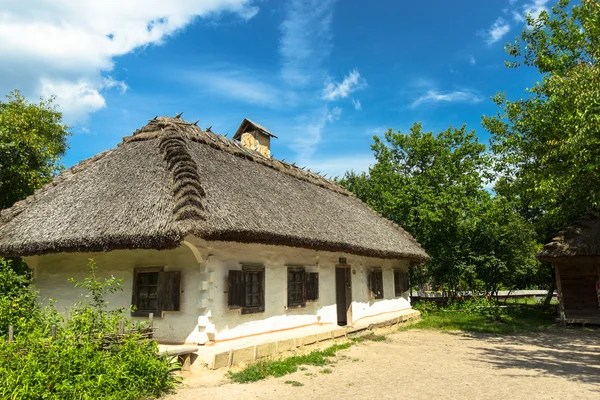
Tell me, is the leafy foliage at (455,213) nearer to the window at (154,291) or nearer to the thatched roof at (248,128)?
the thatched roof at (248,128)

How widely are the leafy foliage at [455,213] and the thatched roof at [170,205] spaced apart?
8.13 metres

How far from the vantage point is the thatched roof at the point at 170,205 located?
741 cm

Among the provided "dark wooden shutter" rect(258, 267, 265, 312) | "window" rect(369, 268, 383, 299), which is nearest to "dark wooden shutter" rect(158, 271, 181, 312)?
"dark wooden shutter" rect(258, 267, 265, 312)

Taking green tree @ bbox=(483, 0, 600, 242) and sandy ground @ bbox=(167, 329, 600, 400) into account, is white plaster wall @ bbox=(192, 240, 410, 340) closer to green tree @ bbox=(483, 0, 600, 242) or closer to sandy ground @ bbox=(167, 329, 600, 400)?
sandy ground @ bbox=(167, 329, 600, 400)

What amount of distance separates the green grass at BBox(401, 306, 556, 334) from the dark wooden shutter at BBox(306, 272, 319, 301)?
552cm

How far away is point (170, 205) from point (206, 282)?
163 centimetres

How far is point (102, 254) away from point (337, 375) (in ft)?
18.4

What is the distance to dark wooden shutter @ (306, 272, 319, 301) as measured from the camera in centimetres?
1078

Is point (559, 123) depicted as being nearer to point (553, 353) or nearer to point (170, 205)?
point (553, 353)

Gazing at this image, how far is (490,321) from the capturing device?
1628 centimetres

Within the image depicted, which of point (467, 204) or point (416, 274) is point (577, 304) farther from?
point (416, 274)

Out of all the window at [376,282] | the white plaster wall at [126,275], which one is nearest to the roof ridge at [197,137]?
the white plaster wall at [126,275]

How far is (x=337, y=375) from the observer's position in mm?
7832

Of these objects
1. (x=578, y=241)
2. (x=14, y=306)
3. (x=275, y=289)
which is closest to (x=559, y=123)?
(x=578, y=241)
